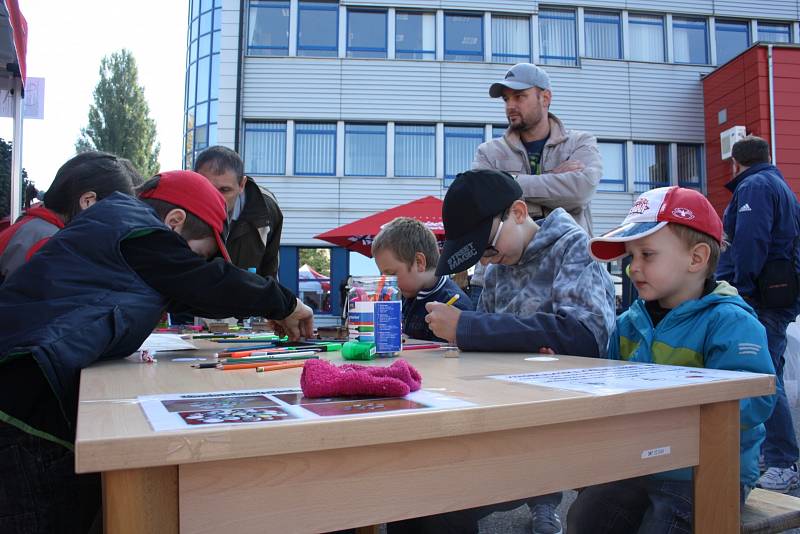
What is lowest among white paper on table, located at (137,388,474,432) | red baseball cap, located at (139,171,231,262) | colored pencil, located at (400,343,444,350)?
white paper on table, located at (137,388,474,432)

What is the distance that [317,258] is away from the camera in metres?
15.3

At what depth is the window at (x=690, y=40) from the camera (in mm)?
16797

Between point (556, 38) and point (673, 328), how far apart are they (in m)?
16.1

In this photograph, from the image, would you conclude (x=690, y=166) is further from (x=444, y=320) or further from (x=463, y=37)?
(x=444, y=320)

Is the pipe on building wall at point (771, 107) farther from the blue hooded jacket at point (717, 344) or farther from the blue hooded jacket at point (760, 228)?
the blue hooded jacket at point (717, 344)

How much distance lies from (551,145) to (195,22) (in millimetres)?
19037

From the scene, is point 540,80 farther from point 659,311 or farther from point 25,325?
point 25,325

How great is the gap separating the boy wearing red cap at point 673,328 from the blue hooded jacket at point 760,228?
2.07 metres

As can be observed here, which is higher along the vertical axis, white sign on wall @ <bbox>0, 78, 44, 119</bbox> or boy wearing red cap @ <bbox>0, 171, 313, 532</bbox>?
white sign on wall @ <bbox>0, 78, 44, 119</bbox>

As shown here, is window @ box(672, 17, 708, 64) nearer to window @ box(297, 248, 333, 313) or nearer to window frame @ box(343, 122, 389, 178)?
window frame @ box(343, 122, 389, 178)

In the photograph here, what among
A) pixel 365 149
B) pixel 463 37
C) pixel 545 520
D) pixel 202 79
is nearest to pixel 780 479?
pixel 545 520

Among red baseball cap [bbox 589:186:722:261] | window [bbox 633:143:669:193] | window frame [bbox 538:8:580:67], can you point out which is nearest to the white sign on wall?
red baseball cap [bbox 589:186:722:261]

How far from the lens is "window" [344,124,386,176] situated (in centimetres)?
1551

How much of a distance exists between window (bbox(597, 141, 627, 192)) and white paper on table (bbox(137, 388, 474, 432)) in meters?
16.0
